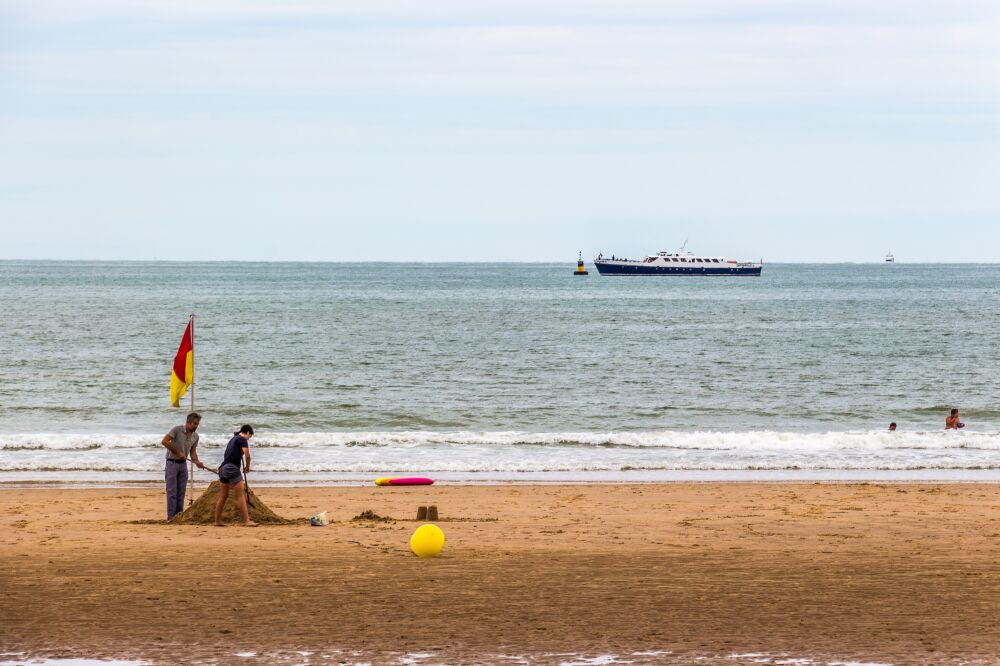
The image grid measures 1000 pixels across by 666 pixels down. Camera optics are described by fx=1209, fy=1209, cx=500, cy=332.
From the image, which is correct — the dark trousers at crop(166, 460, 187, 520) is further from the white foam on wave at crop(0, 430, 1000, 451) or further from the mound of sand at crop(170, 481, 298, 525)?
the white foam on wave at crop(0, 430, 1000, 451)

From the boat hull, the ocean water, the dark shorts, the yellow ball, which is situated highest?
the boat hull

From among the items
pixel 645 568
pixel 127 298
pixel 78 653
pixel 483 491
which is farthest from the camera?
pixel 127 298

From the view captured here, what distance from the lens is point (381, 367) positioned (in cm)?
4625

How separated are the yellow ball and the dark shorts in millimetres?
2871

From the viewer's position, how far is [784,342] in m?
60.6

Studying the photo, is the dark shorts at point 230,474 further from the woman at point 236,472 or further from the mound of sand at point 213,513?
the mound of sand at point 213,513

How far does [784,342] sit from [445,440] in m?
37.2

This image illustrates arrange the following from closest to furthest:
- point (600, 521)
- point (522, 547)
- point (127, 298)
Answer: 1. point (522, 547)
2. point (600, 521)
3. point (127, 298)

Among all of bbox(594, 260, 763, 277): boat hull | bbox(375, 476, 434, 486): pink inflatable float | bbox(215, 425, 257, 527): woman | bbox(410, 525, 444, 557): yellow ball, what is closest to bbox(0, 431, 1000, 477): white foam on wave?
bbox(375, 476, 434, 486): pink inflatable float

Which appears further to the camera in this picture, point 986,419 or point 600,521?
point 986,419

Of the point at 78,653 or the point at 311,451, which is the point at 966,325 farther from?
the point at 78,653

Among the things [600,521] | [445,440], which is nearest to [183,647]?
[600,521]

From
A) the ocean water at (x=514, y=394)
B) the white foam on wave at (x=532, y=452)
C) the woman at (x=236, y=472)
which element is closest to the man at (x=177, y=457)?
the woman at (x=236, y=472)

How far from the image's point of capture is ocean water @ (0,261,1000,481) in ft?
77.8
